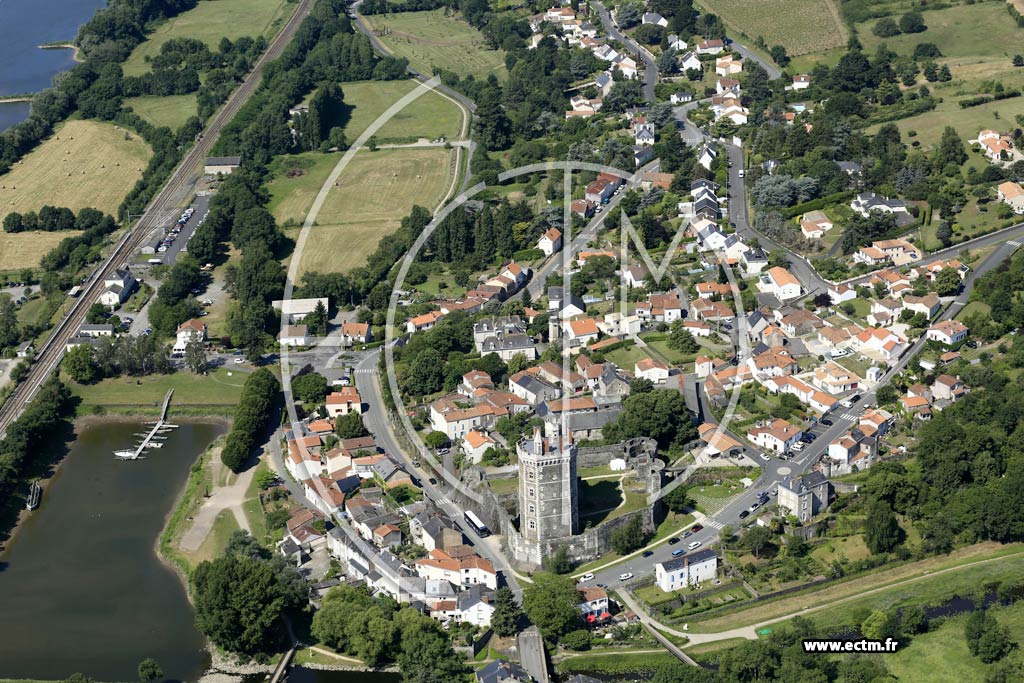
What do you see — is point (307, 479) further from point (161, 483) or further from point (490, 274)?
point (490, 274)

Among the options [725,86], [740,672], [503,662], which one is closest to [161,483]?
[503,662]

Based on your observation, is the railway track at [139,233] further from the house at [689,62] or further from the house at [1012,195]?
the house at [1012,195]

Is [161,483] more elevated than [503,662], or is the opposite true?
[503,662]

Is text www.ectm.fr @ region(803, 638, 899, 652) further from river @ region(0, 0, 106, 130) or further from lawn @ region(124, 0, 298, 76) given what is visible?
lawn @ region(124, 0, 298, 76)

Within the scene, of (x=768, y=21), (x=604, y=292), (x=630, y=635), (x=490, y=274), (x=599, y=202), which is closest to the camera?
(x=630, y=635)

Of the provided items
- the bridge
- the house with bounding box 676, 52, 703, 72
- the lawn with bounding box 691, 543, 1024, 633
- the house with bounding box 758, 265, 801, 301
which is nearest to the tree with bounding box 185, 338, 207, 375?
the bridge
